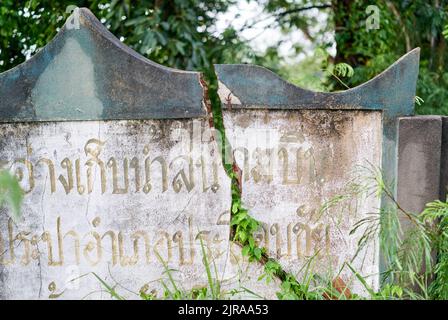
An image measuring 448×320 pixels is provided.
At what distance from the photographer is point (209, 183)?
108 inches

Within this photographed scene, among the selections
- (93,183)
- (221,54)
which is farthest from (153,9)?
(93,183)

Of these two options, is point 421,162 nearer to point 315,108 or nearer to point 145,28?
point 315,108

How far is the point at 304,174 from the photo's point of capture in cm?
275

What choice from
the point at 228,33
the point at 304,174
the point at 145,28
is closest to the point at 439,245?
the point at 304,174

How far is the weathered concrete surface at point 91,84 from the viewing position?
8.70ft

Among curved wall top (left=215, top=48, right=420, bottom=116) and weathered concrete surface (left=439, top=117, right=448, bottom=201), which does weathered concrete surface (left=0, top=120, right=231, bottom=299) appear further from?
weathered concrete surface (left=439, top=117, right=448, bottom=201)

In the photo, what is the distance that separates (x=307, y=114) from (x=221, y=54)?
2.19 m

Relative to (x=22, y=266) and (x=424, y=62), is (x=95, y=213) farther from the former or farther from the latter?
(x=424, y=62)

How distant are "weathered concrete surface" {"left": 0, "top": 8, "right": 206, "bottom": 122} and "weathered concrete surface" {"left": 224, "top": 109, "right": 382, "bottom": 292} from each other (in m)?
0.30

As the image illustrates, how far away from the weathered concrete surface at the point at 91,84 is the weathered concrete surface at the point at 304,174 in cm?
30

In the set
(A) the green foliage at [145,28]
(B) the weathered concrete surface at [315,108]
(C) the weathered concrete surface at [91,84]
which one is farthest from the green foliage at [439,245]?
(A) the green foliage at [145,28]

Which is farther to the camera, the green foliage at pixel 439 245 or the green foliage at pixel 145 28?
the green foliage at pixel 145 28

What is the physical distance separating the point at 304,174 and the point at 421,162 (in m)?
0.59

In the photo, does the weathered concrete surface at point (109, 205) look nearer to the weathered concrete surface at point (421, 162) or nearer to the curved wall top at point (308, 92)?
the curved wall top at point (308, 92)
